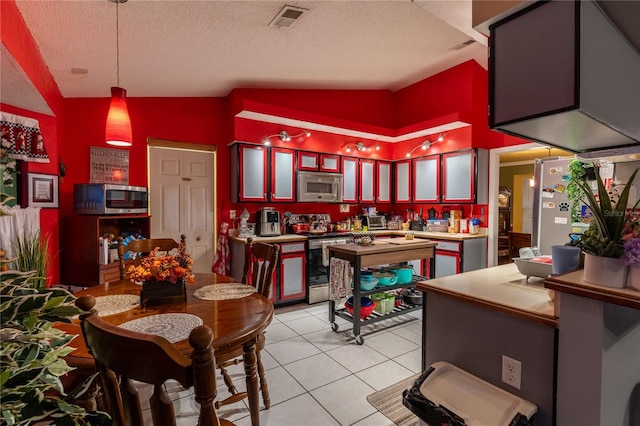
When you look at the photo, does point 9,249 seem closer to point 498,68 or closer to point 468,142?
point 498,68

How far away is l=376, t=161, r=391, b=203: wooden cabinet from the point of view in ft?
18.7

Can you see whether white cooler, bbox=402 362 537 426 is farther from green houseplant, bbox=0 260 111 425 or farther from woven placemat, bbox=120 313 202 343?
green houseplant, bbox=0 260 111 425

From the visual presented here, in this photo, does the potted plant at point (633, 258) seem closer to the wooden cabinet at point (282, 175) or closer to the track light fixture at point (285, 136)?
the wooden cabinet at point (282, 175)

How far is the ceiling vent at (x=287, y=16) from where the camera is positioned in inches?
101

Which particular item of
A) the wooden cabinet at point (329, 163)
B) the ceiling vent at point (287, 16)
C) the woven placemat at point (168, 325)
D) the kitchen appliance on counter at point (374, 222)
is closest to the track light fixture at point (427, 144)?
the kitchen appliance on counter at point (374, 222)

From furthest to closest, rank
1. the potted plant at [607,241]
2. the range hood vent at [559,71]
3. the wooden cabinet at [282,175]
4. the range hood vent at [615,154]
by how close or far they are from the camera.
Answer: the wooden cabinet at [282,175] → the range hood vent at [615,154] → the potted plant at [607,241] → the range hood vent at [559,71]

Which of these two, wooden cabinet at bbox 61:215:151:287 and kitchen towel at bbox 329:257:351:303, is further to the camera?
kitchen towel at bbox 329:257:351:303

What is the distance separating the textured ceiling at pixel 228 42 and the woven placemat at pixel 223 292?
1.78 metres

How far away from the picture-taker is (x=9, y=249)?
2.37m

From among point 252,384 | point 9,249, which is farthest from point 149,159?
point 252,384

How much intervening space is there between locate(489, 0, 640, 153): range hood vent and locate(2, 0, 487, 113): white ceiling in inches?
13.5

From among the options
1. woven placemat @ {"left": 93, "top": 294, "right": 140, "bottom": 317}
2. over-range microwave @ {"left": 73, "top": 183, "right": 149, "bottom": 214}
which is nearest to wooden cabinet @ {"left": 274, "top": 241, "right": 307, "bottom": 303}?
over-range microwave @ {"left": 73, "top": 183, "right": 149, "bottom": 214}

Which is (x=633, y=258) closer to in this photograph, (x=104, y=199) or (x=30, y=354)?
(x=30, y=354)

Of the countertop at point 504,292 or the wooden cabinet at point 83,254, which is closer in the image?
the countertop at point 504,292
